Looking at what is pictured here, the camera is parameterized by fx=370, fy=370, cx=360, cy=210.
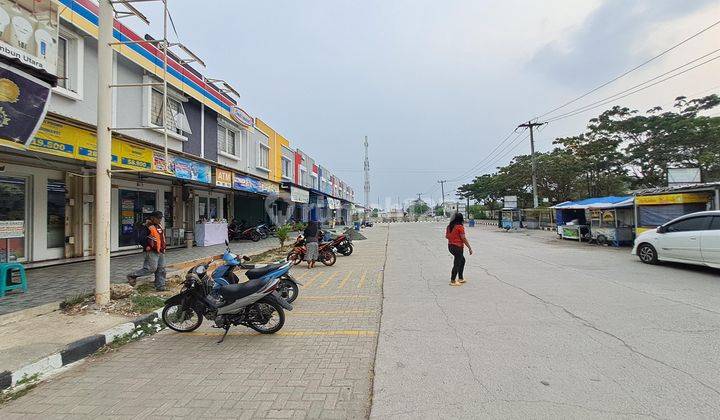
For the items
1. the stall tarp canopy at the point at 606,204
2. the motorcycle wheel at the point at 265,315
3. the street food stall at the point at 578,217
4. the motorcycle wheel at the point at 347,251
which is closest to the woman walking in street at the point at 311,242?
the motorcycle wheel at the point at 347,251

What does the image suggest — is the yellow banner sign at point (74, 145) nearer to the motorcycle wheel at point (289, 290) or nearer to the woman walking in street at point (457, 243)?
the motorcycle wheel at point (289, 290)

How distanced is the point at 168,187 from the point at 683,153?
1312 inches

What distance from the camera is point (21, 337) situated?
4727 mm

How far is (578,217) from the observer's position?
25500 mm

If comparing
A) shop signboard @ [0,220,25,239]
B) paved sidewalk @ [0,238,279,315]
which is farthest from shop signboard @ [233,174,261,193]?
shop signboard @ [0,220,25,239]

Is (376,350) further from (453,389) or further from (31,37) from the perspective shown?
(31,37)

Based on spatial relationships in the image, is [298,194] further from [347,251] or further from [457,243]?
[457,243]

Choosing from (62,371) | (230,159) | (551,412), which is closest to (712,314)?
(551,412)

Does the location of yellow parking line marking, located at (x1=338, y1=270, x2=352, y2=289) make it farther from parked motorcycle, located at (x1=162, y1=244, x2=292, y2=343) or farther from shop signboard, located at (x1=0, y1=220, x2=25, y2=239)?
shop signboard, located at (x1=0, y1=220, x2=25, y2=239)

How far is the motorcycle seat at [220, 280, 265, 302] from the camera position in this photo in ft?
16.5

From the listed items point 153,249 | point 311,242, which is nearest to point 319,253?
point 311,242

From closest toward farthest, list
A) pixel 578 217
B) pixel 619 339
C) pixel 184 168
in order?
pixel 619 339 → pixel 184 168 → pixel 578 217

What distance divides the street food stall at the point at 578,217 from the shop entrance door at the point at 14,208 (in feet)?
77.4

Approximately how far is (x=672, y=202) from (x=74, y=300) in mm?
19853
